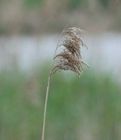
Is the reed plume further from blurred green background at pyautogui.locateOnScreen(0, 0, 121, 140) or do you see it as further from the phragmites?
blurred green background at pyautogui.locateOnScreen(0, 0, 121, 140)

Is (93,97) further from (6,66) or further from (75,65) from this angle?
(75,65)

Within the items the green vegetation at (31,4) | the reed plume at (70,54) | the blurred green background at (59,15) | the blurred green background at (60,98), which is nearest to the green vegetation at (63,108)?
the blurred green background at (60,98)

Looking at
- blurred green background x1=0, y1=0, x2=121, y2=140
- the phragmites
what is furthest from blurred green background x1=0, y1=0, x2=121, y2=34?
the phragmites

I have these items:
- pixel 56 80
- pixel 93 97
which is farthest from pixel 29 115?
pixel 56 80

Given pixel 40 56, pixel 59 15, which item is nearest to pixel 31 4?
pixel 59 15

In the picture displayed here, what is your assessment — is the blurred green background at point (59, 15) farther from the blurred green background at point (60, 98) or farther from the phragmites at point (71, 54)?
the phragmites at point (71, 54)
